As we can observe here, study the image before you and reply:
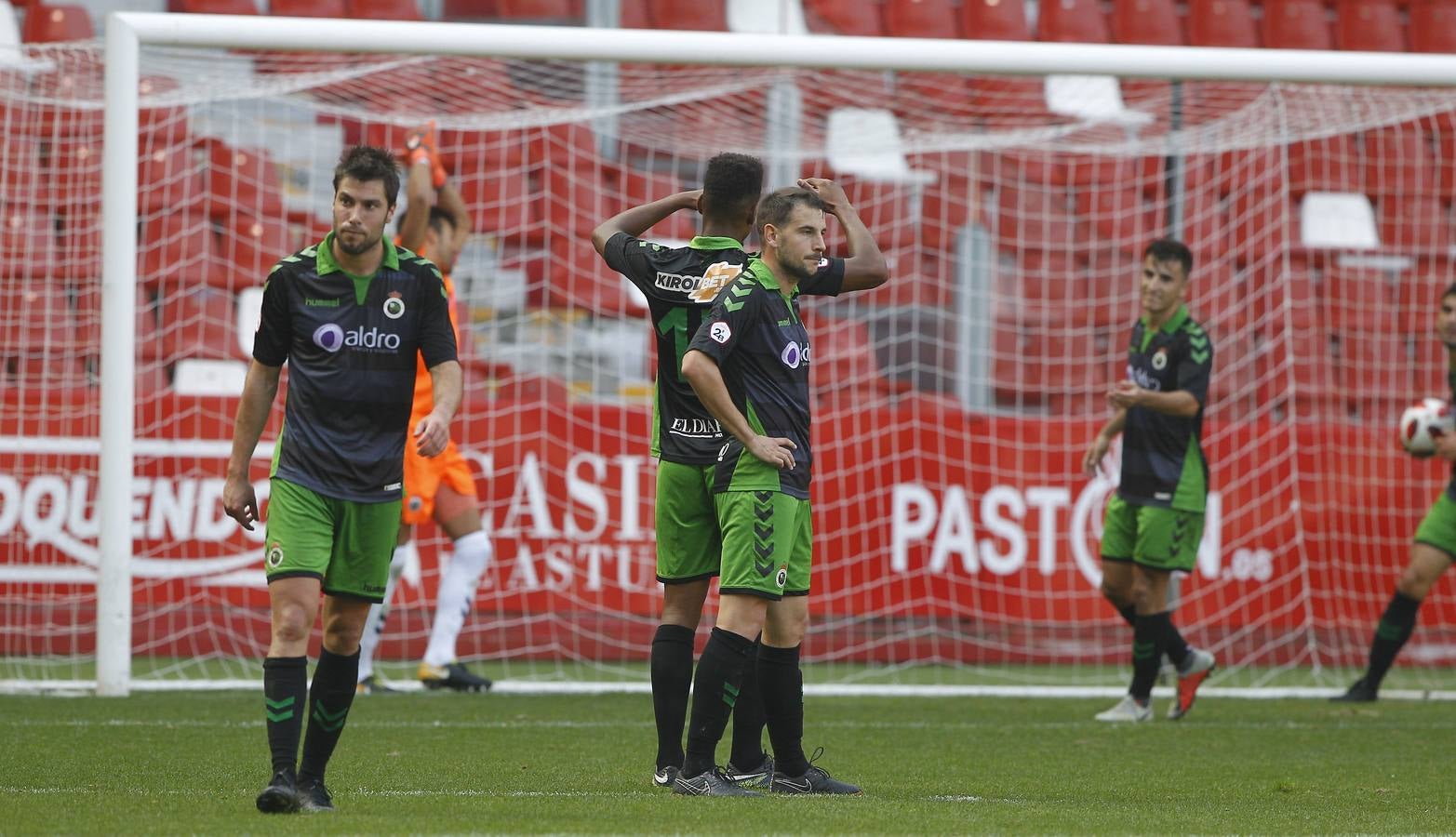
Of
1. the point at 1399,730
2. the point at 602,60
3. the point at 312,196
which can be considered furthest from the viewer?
the point at 312,196

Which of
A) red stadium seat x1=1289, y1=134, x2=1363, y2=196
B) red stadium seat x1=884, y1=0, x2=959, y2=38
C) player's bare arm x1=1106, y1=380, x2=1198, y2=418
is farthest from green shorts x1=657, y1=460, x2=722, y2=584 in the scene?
red stadium seat x1=884, y1=0, x2=959, y2=38

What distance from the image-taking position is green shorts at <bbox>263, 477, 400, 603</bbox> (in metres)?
5.05

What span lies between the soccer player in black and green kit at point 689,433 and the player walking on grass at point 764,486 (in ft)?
0.43

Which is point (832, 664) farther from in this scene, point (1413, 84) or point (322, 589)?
point (322, 589)

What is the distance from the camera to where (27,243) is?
34.9ft

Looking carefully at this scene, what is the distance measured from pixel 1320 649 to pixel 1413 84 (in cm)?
371

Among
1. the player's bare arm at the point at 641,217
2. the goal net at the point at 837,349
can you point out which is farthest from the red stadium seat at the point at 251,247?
the player's bare arm at the point at 641,217

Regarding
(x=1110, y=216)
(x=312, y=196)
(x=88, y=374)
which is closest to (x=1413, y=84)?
(x=1110, y=216)

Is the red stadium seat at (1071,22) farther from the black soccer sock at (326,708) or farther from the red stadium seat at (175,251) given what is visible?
the black soccer sock at (326,708)

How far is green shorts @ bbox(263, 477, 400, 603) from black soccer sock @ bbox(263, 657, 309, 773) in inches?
9.7

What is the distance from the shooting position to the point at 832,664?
36.9 ft

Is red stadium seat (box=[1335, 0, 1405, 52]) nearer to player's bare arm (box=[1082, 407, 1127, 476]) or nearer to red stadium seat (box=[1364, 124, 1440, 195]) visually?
red stadium seat (box=[1364, 124, 1440, 195])

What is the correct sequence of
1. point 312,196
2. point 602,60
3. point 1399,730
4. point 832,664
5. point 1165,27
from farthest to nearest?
point 1165,27, point 312,196, point 832,664, point 602,60, point 1399,730

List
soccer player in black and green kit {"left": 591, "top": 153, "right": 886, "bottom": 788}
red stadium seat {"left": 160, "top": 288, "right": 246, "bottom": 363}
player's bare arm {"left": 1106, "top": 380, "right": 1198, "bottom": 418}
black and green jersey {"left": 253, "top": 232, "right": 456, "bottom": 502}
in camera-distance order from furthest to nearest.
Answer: red stadium seat {"left": 160, "top": 288, "right": 246, "bottom": 363}
player's bare arm {"left": 1106, "top": 380, "right": 1198, "bottom": 418}
soccer player in black and green kit {"left": 591, "top": 153, "right": 886, "bottom": 788}
black and green jersey {"left": 253, "top": 232, "right": 456, "bottom": 502}
